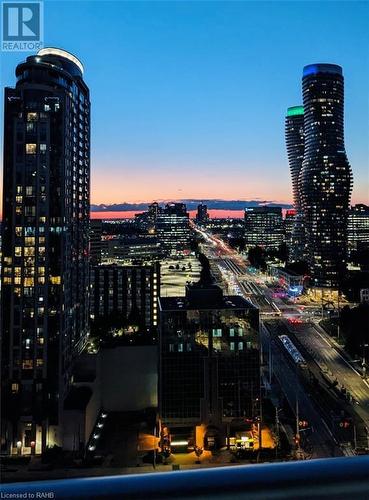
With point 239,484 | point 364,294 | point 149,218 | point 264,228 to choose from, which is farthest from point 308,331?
point 149,218

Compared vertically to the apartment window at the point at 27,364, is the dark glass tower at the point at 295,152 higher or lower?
higher

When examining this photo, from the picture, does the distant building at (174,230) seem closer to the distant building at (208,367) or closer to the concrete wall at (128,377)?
the concrete wall at (128,377)

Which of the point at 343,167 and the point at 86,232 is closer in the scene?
the point at 86,232

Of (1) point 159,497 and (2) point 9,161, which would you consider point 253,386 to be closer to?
(2) point 9,161

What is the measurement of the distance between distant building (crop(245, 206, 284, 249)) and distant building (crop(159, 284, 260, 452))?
86.3 feet

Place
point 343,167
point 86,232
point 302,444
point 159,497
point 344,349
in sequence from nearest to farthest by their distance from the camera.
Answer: point 159,497 → point 302,444 → point 86,232 → point 344,349 → point 343,167

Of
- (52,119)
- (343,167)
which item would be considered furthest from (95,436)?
(343,167)

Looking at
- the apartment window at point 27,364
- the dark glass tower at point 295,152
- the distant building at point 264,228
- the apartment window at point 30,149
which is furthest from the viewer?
the distant building at point 264,228

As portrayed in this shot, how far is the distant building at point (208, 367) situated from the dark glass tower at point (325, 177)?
1190cm

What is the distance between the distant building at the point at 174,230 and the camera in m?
27.8

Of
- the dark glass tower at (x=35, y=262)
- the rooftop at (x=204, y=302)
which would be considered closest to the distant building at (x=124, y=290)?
the dark glass tower at (x=35, y=262)

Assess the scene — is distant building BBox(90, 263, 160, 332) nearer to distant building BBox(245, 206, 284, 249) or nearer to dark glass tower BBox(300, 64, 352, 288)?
dark glass tower BBox(300, 64, 352, 288)

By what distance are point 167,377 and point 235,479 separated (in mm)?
5643

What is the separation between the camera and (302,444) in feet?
17.7
